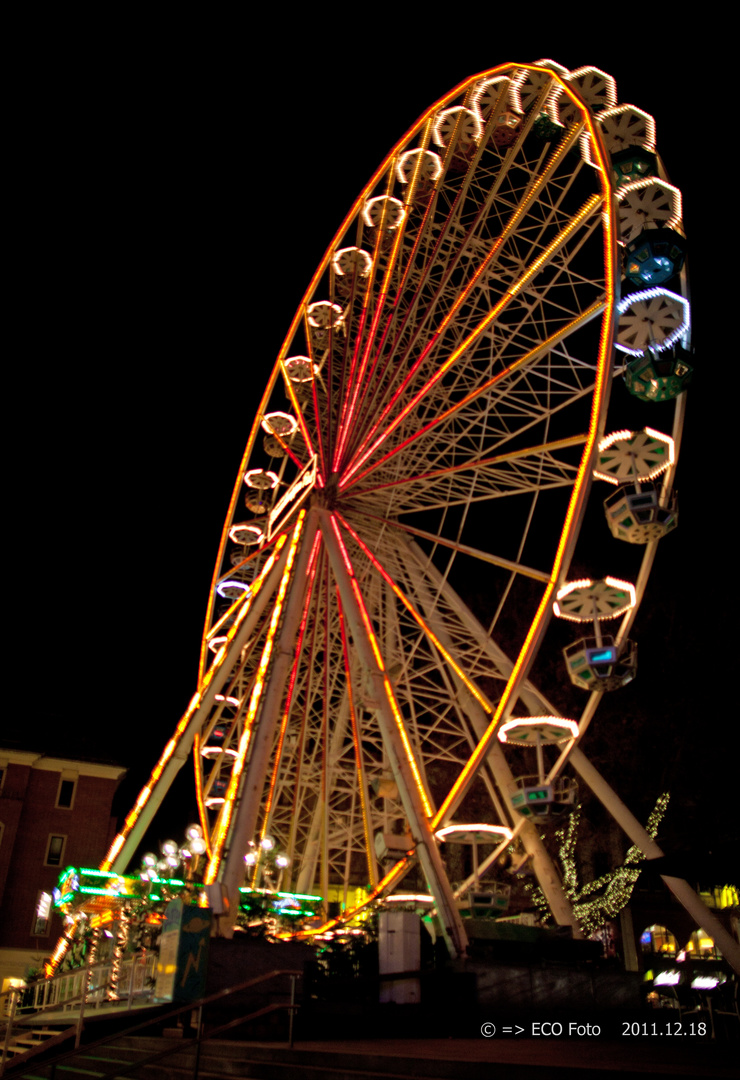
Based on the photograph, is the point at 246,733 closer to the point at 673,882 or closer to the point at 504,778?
the point at 504,778

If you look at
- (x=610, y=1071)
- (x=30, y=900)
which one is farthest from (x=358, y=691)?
(x=30, y=900)

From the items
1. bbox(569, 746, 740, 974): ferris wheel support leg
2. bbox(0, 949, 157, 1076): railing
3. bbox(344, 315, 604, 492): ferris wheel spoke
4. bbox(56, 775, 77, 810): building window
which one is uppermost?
bbox(344, 315, 604, 492): ferris wheel spoke

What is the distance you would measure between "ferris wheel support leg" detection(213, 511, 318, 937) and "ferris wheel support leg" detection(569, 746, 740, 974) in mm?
5690

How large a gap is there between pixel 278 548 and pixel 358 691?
3972 mm

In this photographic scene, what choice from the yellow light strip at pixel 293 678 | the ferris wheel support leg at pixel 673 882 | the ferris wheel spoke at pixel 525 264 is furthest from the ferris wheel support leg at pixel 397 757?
the ferris wheel spoke at pixel 525 264

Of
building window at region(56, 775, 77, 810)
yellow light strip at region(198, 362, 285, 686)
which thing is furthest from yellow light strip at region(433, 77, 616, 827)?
building window at region(56, 775, 77, 810)

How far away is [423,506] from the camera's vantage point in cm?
2053

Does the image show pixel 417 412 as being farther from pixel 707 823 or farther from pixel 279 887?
pixel 707 823

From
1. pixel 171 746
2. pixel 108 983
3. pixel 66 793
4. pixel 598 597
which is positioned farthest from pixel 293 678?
pixel 66 793

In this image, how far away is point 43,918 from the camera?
1321 inches

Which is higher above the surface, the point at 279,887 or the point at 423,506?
the point at 423,506

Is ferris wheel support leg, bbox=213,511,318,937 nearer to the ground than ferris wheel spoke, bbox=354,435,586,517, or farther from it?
nearer to the ground

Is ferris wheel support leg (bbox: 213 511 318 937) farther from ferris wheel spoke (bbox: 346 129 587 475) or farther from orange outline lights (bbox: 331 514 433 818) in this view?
ferris wheel spoke (bbox: 346 129 587 475)

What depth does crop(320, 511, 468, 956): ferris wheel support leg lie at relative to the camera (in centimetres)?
1384
